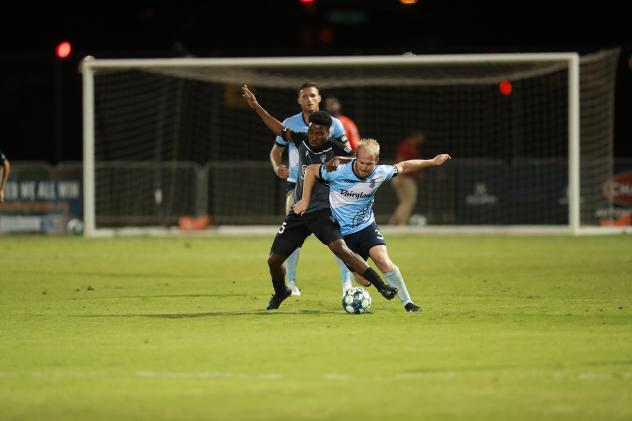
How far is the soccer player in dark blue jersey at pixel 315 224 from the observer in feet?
39.7

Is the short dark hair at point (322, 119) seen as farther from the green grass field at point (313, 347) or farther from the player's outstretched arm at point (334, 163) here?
the green grass field at point (313, 347)

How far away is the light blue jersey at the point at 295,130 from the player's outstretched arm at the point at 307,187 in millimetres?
860

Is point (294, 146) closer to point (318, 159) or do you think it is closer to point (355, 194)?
point (318, 159)

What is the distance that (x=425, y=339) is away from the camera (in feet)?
33.5

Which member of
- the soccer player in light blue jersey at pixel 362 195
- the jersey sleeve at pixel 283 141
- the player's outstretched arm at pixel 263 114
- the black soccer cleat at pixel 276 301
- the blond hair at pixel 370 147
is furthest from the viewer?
the jersey sleeve at pixel 283 141

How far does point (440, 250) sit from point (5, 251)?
7687mm

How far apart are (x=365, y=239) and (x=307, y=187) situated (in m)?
0.76

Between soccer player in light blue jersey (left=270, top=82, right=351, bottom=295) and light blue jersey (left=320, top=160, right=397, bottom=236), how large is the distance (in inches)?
33.2

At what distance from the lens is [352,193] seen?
12.2 metres

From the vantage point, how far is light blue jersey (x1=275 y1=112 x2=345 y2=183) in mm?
13242

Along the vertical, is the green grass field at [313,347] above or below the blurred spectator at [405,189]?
below

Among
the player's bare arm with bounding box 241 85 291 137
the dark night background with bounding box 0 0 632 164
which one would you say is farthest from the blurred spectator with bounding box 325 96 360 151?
the dark night background with bounding box 0 0 632 164

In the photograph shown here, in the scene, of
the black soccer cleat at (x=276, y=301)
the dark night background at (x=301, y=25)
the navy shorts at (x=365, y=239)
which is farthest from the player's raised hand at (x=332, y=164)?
the dark night background at (x=301, y=25)

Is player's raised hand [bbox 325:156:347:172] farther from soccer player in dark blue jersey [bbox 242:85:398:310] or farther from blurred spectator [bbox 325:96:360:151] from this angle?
blurred spectator [bbox 325:96:360:151]
